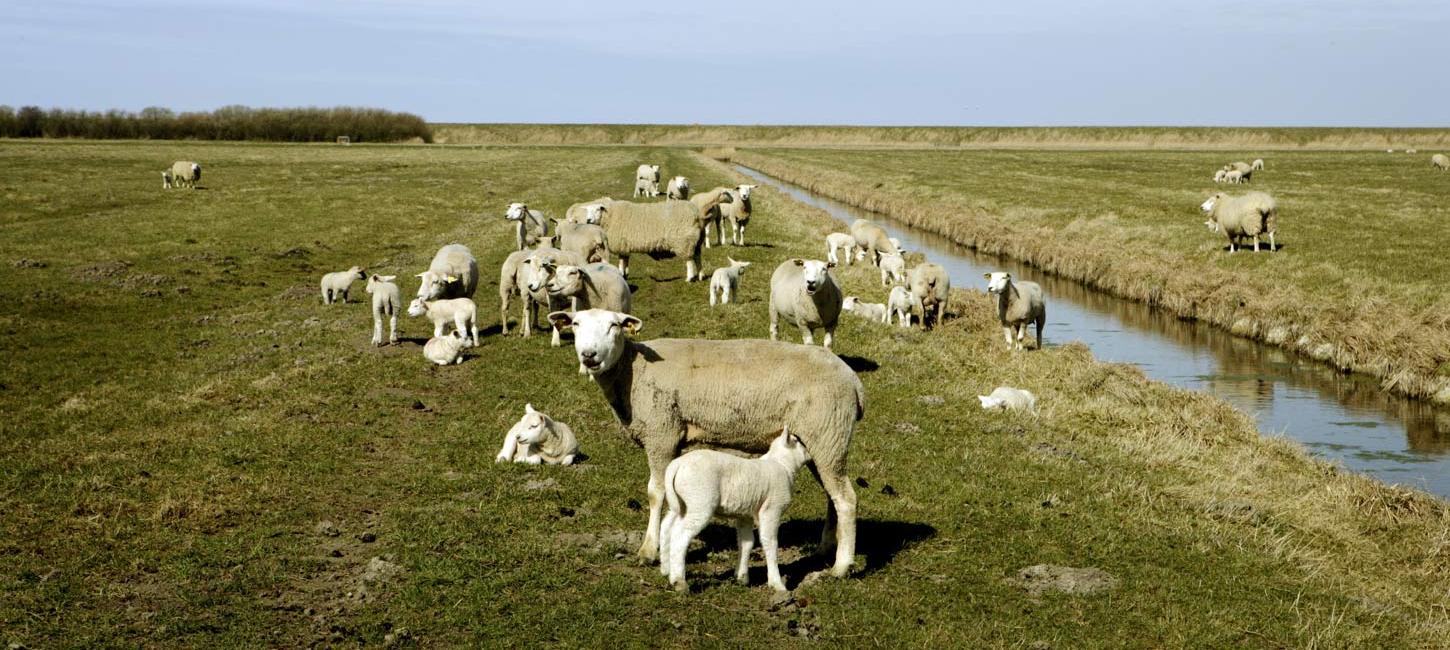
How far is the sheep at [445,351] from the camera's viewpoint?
53.6ft

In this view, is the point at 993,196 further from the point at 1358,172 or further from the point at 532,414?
the point at 532,414

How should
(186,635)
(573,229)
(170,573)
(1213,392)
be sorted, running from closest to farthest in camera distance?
(186,635) < (170,573) < (1213,392) < (573,229)

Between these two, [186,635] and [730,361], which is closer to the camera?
[186,635]

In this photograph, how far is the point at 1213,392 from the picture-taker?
19.4 m

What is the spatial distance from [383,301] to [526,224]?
1171cm

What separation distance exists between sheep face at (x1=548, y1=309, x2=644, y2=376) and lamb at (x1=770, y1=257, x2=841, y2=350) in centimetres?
698

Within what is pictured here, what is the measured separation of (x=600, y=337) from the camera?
8336 millimetres

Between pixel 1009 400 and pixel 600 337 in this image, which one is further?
pixel 1009 400

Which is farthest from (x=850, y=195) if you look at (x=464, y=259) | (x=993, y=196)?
(x=464, y=259)

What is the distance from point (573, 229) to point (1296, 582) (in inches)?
684

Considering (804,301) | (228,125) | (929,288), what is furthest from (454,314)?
(228,125)

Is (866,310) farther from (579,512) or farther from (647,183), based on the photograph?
(647,183)

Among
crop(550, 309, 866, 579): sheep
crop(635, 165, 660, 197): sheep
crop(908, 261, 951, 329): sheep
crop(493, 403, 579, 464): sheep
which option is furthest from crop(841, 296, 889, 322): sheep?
crop(635, 165, 660, 197): sheep

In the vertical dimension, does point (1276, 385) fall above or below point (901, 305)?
below
